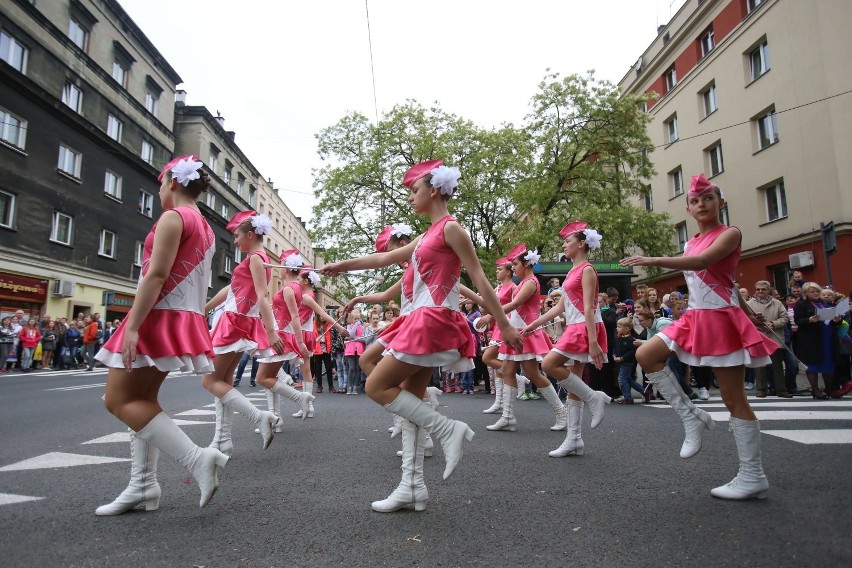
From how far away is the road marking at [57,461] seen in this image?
4445 millimetres

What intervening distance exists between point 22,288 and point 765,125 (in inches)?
1141

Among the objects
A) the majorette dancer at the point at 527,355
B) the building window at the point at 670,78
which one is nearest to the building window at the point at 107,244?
the majorette dancer at the point at 527,355

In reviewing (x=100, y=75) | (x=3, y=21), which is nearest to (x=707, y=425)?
(x=3, y=21)

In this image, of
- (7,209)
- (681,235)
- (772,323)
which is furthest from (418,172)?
(681,235)

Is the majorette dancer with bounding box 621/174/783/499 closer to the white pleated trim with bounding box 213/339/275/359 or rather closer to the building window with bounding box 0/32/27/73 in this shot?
the white pleated trim with bounding box 213/339/275/359

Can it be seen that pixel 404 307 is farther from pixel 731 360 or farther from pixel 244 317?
pixel 731 360

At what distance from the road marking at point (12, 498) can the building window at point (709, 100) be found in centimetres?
2702

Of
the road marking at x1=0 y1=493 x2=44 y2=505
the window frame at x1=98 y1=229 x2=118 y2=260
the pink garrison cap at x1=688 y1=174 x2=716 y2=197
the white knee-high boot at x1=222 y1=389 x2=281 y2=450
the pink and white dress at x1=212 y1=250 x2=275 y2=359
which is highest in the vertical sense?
the window frame at x1=98 y1=229 x2=118 y2=260

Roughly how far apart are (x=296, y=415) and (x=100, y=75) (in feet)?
83.6

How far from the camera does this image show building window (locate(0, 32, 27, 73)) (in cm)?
2000

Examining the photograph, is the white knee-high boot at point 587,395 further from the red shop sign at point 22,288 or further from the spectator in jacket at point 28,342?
the red shop sign at point 22,288

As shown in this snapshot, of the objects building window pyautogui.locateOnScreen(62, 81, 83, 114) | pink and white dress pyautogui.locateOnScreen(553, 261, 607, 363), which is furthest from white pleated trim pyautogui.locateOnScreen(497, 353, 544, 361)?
building window pyautogui.locateOnScreen(62, 81, 83, 114)

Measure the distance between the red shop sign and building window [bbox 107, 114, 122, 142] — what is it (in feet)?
29.6

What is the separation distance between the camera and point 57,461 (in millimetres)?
4645
